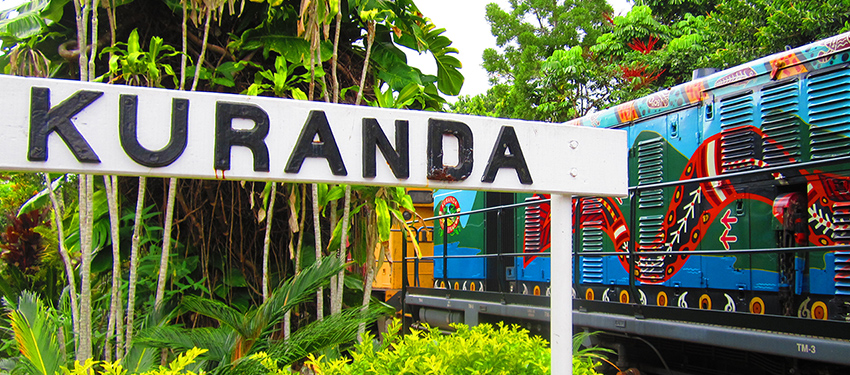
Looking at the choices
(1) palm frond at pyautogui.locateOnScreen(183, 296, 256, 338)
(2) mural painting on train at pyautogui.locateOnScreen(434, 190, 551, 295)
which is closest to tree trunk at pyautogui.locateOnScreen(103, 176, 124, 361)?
(1) palm frond at pyautogui.locateOnScreen(183, 296, 256, 338)

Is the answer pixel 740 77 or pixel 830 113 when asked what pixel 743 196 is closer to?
pixel 830 113

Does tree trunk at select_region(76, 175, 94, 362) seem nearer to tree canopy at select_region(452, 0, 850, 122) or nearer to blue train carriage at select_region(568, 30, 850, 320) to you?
blue train carriage at select_region(568, 30, 850, 320)

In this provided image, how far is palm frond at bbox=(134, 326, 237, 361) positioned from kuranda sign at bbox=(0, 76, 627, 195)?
3.29ft

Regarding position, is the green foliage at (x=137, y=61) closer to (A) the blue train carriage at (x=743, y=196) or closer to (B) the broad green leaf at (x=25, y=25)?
(B) the broad green leaf at (x=25, y=25)

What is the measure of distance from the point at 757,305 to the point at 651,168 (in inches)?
55.9

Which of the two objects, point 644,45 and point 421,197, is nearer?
point 421,197

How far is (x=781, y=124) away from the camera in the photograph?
14.2 feet

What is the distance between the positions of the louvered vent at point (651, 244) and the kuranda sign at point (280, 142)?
3.19 meters

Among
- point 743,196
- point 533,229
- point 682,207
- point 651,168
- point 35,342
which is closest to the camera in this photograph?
point 35,342

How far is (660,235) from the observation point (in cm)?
504

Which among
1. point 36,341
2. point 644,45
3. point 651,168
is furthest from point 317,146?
point 644,45

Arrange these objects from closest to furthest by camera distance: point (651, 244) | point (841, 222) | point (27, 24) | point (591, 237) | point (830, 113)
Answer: point (27, 24) < point (841, 222) < point (830, 113) < point (651, 244) < point (591, 237)

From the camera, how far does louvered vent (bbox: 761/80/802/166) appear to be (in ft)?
13.9

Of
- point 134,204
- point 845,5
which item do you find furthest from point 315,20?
point 845,5
